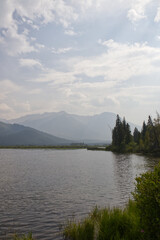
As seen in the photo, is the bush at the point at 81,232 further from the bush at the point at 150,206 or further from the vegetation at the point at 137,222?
the bush at the point at 150,206

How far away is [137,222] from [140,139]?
Result: 11439 centimetres

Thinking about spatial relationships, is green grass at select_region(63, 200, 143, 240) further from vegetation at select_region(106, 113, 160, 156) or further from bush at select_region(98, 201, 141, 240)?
vegetation at select_region(106, 113, 160, 156)

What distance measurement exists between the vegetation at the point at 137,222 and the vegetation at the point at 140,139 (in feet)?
301

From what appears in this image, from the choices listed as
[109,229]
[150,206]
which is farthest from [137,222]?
[150,206]

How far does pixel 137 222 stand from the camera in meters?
13.1

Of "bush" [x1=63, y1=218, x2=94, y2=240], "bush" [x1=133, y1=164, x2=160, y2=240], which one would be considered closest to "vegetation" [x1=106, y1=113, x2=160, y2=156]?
"bush" [x1=63, y1=218, x2=94, y2=240]

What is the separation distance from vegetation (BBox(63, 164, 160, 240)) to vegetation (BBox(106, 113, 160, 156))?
301 feet

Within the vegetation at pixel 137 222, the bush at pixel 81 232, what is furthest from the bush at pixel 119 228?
the bush at pixel 81 232

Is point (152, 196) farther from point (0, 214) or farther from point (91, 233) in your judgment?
point (0, 214)

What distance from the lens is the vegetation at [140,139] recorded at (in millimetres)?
104075

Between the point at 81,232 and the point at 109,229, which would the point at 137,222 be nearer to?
the point at 109,229

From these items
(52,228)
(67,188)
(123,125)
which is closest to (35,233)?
(52,228)

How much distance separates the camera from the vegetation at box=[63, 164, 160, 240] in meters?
10.5

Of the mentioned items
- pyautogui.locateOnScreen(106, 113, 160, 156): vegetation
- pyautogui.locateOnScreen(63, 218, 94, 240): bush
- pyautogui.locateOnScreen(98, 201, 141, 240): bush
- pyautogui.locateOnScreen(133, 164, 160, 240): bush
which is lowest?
pyautogui.locateOnScreen(63, 218, 94, 240): bush
